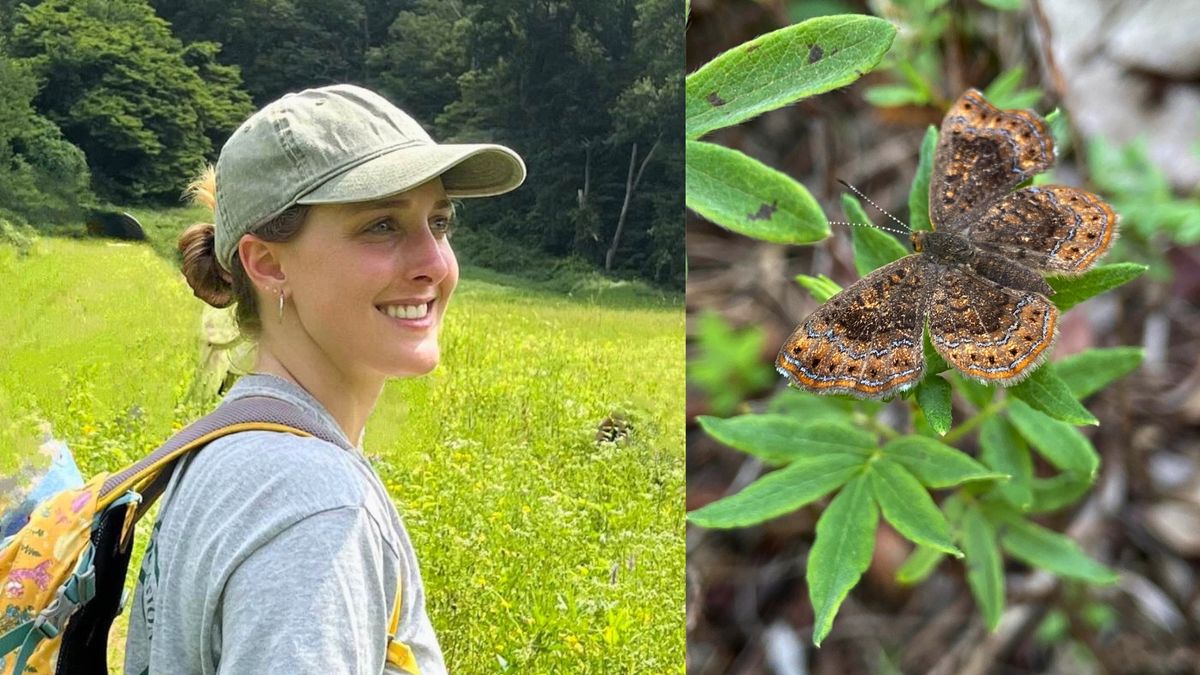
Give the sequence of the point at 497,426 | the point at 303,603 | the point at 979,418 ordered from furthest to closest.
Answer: the point at 497,426 < the point at 979,418 < the point at 303,603

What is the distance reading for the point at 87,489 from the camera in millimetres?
753

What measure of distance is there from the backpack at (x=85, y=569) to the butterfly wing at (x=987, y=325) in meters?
0.50

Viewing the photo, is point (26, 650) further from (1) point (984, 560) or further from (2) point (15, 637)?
(1) point (984, 560)

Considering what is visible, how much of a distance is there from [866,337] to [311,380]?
455 mm

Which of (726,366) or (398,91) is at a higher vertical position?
(398,91)

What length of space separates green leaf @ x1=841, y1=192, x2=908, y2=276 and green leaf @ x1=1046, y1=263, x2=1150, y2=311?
155mm

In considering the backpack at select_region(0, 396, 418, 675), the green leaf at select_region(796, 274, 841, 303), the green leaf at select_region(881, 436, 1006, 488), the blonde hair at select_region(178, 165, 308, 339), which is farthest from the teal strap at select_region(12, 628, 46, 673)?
the green leaf at select_region(881, 436, 1006, 488)

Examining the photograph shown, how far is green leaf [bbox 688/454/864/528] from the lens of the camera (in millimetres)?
1078

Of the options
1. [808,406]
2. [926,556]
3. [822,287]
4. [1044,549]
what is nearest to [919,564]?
[926,556]

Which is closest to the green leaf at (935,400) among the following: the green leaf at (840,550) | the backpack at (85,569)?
the green leaf at (840,550)

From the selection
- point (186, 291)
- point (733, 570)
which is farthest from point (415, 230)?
point (733, 570)

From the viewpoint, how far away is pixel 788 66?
0.90 metres

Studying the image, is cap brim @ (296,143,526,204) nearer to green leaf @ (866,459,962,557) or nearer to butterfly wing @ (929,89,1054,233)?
butterfly wing @ (929,89,1054,233)

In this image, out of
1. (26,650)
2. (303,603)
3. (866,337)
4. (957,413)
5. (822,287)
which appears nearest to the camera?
(303,603)
